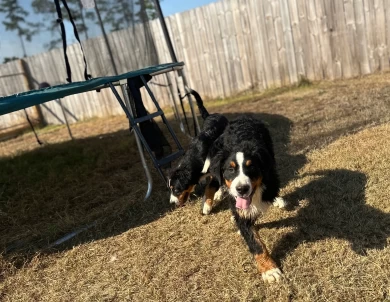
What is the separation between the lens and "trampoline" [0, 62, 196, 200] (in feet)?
10.8

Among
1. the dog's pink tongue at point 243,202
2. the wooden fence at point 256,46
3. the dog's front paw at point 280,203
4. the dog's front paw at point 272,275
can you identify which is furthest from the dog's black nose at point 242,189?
the wooden fence at point 256,46

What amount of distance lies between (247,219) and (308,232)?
1.78 ft

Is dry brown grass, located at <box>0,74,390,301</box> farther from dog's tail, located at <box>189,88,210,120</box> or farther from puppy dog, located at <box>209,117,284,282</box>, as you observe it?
dog's tail, located at <box>189,88,210,120</box>

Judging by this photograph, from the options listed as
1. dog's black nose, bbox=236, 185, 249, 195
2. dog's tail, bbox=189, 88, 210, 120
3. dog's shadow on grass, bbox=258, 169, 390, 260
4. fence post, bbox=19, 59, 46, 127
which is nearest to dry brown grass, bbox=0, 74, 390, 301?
dog's shadow on grass, bbox=258, 169, 390, 260

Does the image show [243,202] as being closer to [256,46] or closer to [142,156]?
[142,156]

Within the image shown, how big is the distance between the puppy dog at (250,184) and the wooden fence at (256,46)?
15.9ft

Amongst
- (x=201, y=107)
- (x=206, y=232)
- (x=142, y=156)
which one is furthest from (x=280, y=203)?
(x=201, y=107)

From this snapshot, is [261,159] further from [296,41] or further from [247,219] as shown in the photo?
[296,41]

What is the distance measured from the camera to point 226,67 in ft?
29.8

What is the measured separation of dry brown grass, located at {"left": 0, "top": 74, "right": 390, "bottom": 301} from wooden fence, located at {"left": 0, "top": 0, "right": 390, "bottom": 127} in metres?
2.61

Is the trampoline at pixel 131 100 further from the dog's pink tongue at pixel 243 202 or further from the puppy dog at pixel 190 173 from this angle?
the dog's pink tongue at pixel 243 202

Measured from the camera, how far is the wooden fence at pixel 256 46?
287 inches

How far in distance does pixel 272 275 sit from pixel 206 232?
0.89 m

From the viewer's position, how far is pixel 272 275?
7.72ft
